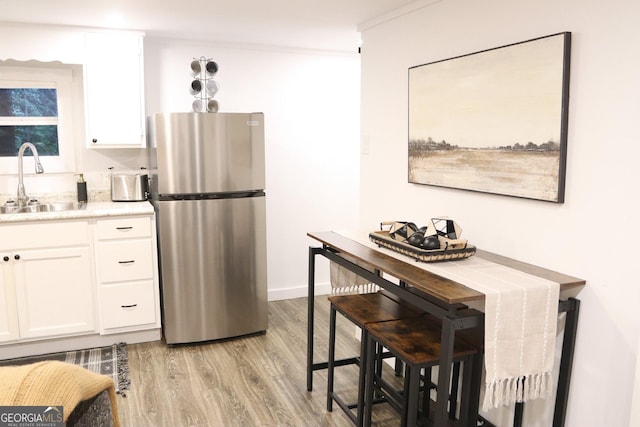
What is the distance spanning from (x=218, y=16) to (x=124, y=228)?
150 cm

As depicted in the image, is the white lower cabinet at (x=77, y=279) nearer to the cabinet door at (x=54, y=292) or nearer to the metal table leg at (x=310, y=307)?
the cabinet door at (x=54, y=292)

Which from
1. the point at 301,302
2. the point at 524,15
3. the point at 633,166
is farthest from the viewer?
the point at 301,302

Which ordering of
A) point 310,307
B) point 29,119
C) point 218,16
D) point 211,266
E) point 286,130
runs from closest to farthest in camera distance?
point 310,307, point 218,16, point 211,266, point 29,119, point 286,130

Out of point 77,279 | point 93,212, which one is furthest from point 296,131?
point 77,279

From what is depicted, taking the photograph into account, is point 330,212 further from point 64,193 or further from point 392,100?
point 64,193

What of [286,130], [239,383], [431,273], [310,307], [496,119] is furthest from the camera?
[286,130]

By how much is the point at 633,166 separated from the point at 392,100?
5.23ft

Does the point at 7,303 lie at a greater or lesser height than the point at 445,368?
lesser

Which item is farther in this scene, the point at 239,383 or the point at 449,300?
the point at 239,383

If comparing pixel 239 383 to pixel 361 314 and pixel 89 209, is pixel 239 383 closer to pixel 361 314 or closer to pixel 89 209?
pixel 361 314

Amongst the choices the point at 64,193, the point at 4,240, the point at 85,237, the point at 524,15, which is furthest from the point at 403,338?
the point at 64,193

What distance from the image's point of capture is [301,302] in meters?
4.49

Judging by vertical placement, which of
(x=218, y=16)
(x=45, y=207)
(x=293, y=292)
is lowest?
(x=293, y=292)

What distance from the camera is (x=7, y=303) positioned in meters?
3.25
